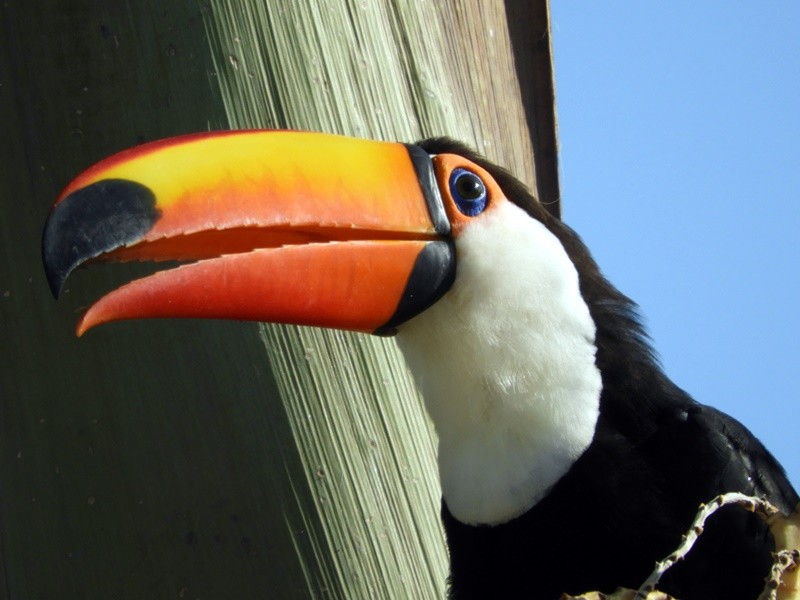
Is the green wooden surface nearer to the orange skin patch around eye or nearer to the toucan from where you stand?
the toucan

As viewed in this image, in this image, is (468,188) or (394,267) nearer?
(394,267)

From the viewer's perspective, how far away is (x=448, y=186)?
3.84 meters

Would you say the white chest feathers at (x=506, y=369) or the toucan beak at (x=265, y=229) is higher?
the toucan beak at (x=265, y=229)

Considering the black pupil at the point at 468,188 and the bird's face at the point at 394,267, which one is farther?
the black pupil at the point at 468,188

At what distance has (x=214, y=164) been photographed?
3367mm

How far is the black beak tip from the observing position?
3.03 meters

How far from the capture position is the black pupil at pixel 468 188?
387 cm

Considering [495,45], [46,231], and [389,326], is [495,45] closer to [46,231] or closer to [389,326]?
[389,326]

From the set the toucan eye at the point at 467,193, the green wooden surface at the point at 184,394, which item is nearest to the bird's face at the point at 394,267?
the toucan eye at the point at 467,193

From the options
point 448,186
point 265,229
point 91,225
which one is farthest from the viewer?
point 448,186

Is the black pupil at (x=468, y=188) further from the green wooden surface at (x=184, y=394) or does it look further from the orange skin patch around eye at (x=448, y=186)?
the green wooden surface at (x=184, y=394)

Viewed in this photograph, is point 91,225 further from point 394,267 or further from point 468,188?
point 468,188

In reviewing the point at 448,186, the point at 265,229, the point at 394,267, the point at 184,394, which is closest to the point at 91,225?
the point at 265,229

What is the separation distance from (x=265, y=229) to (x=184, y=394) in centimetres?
58
